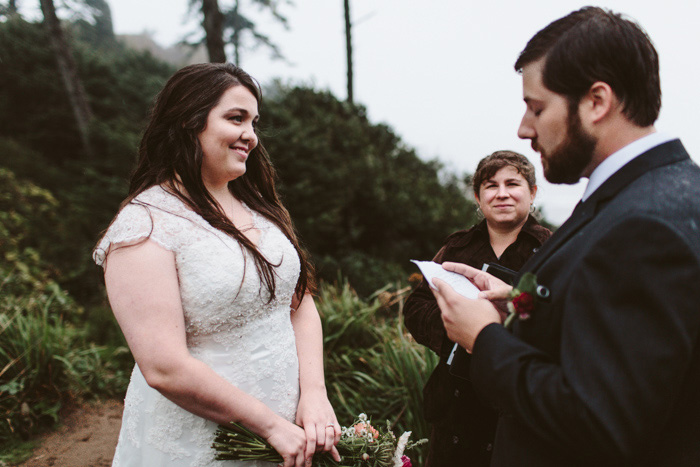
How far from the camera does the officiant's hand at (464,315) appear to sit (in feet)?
4.47

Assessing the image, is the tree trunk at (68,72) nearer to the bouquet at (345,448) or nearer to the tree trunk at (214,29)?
the tree trunk at (214,29)

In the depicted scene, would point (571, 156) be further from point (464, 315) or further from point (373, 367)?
point (373, 367)

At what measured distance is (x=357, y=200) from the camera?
9.12 metres

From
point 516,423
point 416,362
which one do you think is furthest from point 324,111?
point 516,423

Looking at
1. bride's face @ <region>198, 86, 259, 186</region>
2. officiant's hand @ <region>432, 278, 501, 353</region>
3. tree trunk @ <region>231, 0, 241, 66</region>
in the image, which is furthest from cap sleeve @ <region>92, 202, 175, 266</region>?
tree trunk @ <region>231, 0, 241, 66</region>

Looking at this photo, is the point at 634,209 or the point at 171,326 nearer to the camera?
the point at 634,209

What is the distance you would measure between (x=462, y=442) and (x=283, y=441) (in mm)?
1126

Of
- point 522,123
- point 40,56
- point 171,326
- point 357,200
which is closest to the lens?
point 522,123

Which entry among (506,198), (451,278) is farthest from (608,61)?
(506,198)

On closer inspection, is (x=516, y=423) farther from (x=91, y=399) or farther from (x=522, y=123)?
(x=91, y=399)

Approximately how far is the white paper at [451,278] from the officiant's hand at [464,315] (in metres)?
0.16

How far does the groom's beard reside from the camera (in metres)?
1.32

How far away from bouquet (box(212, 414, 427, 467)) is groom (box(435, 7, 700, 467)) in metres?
0.59

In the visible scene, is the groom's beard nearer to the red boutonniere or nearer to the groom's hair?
the groom's hair
